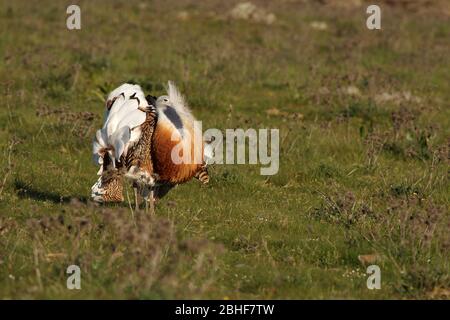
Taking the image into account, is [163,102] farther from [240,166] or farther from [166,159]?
[240,166]

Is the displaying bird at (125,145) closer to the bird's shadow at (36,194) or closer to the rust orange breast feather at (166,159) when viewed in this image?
the rust orange breast feather at (166,159)

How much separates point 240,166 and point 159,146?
10.4ft

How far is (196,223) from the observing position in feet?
27.7

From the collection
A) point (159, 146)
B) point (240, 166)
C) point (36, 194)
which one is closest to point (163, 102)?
point (159, 146)

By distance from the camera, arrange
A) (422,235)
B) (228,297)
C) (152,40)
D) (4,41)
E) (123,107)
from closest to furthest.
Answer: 1. (228,297)
2. (422,235)
3. (123,107)
4. (4,41)
5. (152,40)

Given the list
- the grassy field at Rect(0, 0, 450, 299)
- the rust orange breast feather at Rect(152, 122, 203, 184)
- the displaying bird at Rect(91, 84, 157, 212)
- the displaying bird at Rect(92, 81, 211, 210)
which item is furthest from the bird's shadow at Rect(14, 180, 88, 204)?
the rust orange breast feather at Rect(152, 122, 203, 184)

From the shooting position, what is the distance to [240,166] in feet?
35.0

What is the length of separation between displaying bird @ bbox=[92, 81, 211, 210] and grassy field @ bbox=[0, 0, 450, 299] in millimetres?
487

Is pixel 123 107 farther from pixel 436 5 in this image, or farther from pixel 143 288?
pixel 436 5

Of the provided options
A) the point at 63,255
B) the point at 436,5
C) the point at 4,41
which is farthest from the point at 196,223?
the point at 436,5

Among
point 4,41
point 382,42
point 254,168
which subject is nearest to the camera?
point 254,168

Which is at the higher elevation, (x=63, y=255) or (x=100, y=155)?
(x=100, y=155)

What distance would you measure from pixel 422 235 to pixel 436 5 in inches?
993

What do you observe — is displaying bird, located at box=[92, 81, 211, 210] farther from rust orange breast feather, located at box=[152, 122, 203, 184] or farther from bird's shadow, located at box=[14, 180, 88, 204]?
bird's shadow, located at box=[14, 180, 88, 204]
